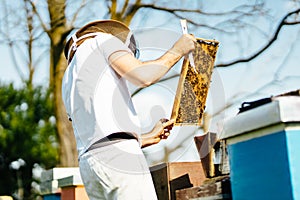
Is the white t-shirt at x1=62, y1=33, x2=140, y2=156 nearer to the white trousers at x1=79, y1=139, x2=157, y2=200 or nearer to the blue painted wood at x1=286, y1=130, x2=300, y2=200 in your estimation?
the white trousers at x1=79, y1=139, x2=157, y2=200

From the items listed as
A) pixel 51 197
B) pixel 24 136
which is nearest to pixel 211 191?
pixel 51 197

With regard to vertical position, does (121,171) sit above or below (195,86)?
below

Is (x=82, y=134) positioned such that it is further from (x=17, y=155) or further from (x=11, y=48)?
(x=17, y=155)

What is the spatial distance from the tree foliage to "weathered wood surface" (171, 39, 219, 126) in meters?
9.02

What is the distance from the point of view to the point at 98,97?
1733mm

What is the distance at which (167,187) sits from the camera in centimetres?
258

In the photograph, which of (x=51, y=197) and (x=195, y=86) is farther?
(x=51, y=197)

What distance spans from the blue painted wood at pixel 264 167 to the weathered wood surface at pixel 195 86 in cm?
33

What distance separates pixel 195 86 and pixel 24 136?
937 centimetres

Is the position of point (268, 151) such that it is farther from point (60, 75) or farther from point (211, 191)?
point (60, 75)

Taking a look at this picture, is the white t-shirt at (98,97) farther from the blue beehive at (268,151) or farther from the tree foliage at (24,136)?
the tree foliage at (24,136)

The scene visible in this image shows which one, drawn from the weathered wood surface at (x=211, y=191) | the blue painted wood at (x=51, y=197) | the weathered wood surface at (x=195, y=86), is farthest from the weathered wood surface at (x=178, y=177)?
the blue painted wood at (x=51, y=197)

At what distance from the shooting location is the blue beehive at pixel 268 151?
163 centimetres

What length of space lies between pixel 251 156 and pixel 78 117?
618 mm
